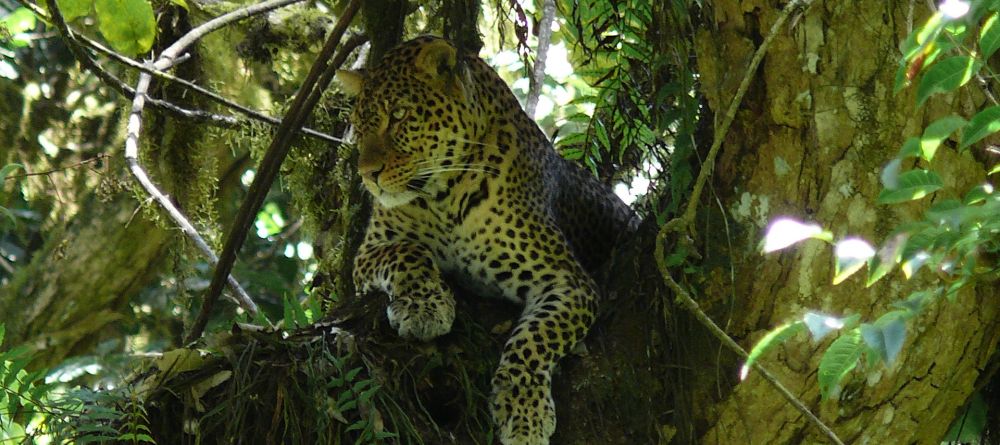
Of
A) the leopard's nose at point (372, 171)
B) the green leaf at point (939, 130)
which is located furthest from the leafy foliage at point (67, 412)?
the green leaf at point (939, 130)

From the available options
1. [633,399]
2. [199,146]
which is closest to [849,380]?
[633,399]

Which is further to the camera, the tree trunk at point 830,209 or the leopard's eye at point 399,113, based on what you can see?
the leopard's eye at point 399,113

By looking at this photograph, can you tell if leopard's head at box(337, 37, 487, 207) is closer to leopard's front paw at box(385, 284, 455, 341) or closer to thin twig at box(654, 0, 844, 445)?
leopard's front paw at box(385, 284, 455, 341)

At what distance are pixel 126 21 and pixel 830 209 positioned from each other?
2.69m

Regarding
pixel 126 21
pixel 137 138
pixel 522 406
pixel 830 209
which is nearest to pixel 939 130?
pixel 830 209

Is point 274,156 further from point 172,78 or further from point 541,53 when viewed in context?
point 541,53

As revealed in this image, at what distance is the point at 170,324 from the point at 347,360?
6887 mm

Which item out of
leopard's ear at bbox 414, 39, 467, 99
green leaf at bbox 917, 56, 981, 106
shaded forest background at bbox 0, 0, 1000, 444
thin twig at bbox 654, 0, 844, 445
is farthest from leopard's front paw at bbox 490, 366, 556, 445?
green leaf at bbox 917, 56, 981, 106

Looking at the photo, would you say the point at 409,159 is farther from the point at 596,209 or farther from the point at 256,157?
the point at 256,157

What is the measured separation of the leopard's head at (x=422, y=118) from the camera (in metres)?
5.52

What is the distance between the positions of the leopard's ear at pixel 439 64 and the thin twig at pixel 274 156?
0.41 m

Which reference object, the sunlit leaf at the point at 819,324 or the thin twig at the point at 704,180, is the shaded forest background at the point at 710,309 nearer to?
the thin twig at the point at 704,180

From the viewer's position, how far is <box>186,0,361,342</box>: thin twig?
5777 mm

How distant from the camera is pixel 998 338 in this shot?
430 centimetres
